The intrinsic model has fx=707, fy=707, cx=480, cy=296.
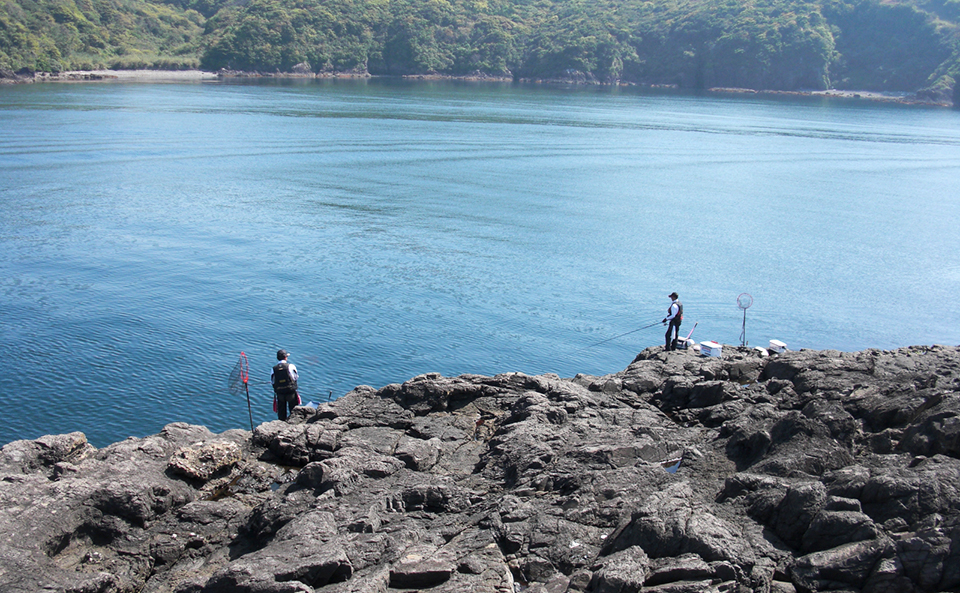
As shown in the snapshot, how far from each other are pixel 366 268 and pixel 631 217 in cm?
2183

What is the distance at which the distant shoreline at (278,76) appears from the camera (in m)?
128

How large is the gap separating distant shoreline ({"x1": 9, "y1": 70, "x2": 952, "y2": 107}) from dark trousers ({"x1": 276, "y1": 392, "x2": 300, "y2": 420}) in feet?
417

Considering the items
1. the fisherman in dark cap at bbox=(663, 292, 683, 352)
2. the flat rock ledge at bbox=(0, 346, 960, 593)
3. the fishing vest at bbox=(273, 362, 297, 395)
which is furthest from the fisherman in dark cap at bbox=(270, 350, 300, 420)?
the fisherman in dark cap at bbox=(663, 292, 683, 352)

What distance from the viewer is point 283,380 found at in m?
19.3

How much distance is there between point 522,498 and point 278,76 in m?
162

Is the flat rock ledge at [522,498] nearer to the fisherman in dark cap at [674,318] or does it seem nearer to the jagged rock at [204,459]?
the jagged rock at [204,459]

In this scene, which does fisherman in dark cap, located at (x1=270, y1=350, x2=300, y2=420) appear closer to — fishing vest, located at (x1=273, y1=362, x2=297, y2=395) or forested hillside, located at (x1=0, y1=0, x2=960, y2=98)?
fishing vest, located at (x1=273, y1=362, x2=297, y2=395)

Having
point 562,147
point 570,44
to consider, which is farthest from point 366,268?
point 570,44

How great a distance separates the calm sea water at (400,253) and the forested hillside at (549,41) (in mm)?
79192

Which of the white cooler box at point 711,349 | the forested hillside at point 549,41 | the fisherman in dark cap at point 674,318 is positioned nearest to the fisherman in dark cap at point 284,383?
the fisherman in dark cap at point 674,318

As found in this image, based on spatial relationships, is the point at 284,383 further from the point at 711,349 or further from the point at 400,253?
the point at 400,253

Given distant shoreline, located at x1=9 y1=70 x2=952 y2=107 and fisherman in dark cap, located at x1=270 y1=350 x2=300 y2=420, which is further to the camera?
distant shoreline, located at x1=9 y1=70 x2=952 y2=107

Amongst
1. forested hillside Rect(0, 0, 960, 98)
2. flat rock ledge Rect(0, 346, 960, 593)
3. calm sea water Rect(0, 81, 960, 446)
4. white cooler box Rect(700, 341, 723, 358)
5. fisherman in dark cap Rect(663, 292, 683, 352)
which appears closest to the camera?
flat rock ledge Rect(0, 346, 960, 593)

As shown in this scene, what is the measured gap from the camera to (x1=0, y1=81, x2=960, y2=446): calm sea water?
26.8 meters
